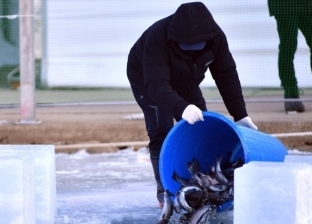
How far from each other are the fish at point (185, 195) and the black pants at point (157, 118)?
1.78 feet

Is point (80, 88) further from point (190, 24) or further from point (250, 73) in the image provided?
point (190, 24)

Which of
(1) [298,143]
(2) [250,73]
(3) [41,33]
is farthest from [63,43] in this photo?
(1) [298,143]

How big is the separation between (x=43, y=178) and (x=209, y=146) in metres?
1.20

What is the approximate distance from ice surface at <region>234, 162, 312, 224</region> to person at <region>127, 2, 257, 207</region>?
2.34ft

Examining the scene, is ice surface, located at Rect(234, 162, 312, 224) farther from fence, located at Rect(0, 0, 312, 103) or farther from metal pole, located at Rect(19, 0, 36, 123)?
fence, located at Rect(0, 0, 312, 103)

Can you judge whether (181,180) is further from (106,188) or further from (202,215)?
(106,188)

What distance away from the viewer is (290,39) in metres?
7.93

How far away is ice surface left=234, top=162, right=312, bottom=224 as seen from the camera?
4047 mm

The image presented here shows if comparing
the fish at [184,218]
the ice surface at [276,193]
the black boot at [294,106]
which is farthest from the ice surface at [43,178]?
the black boot at [294,106]

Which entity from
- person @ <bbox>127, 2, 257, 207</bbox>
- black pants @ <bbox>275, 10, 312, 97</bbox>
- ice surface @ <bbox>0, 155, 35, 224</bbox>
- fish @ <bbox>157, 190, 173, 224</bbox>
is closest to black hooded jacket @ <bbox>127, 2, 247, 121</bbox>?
person @ <bbox>127, 2, 257, 207</bbox>

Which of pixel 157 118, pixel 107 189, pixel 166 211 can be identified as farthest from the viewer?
pixel 107 189

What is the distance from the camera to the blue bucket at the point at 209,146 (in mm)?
4723

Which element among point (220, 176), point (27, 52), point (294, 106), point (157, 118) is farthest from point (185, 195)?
point (294, 106)

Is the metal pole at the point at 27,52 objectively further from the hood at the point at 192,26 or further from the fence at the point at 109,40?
the hood at the point at 192,26
